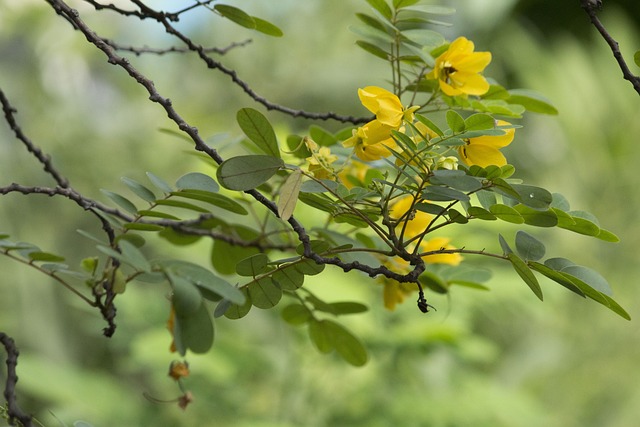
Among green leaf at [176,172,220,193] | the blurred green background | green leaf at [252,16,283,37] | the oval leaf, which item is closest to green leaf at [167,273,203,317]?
the oval leaf

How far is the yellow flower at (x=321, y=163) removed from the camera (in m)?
0.38

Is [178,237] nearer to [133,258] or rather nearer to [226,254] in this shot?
[226,254]

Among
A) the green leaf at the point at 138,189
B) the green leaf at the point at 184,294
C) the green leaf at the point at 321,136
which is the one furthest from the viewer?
the green leaf at the point at 321,136

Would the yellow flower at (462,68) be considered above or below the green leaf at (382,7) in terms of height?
below

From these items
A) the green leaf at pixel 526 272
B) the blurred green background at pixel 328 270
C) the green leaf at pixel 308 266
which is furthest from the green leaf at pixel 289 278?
the blurred green background at pixel 328 270

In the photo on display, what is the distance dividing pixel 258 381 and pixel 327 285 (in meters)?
0.58

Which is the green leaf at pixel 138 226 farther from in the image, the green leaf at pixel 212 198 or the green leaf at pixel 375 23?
the green leaf at pixel 375 23

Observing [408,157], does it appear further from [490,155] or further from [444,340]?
[444,340]

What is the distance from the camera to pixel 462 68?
41 cm

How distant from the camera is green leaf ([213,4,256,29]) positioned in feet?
1.45

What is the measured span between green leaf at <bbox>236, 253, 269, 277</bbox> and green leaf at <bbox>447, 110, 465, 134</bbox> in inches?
4.3

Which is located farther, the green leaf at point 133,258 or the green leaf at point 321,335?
the green leaf at point 321,335

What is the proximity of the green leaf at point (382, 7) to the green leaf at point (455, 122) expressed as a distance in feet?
0.47

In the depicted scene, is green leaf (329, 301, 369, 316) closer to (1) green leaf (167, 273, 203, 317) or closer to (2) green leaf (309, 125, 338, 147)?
(2) green leaf (309, 125, 338, 147)
